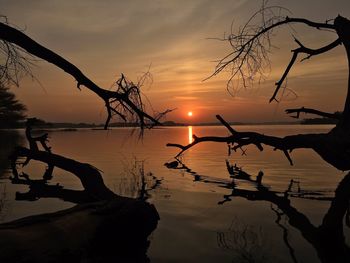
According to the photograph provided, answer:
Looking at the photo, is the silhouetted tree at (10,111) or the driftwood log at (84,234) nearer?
the driftwood log at (84,234)

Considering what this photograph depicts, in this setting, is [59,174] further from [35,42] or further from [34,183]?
[35,42]

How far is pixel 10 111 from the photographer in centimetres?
8469

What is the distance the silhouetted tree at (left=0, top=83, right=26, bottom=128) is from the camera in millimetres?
81438

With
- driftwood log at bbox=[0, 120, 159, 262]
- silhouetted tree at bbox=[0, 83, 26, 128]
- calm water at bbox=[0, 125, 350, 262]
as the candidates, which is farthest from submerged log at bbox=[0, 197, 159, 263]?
silhouetted tree at bbox=[0, 83, 26, 128]

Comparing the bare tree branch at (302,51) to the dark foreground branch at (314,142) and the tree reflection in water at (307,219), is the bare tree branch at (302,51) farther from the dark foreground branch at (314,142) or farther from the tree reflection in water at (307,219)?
the tree reflection in water at (307,219)

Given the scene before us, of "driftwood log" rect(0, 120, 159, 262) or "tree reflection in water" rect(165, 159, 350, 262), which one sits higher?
"driftwood log" rect(0, 120, 159, 262)

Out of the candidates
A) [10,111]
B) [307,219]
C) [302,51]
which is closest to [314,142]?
[302,51]

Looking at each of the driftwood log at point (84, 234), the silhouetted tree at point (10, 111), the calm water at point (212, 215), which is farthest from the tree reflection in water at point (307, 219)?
the silhouetted tree at point (10, 111)

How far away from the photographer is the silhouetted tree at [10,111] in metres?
81.4

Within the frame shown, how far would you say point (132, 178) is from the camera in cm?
1808

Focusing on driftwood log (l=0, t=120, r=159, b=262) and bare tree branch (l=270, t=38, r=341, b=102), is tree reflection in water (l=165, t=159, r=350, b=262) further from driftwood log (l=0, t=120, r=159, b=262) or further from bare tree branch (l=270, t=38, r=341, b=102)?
bare tree branch (l=270, t=38, r=341, b=102)

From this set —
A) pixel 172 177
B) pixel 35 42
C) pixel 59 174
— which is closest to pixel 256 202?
pixel 172 177

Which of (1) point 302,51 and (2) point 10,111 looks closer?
(1) point 302,51

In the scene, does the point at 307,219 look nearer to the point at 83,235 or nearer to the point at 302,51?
the point at 302,51
